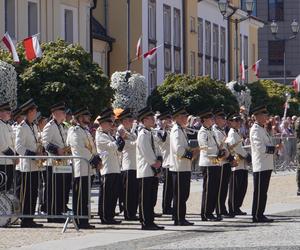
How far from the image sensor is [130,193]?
19406 mm

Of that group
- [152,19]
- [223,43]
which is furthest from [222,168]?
[223,43]

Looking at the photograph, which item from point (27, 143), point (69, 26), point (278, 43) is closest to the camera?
point (27, 143)

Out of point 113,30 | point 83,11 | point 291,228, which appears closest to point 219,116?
point 291,228

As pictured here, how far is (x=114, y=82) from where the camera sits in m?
43.2

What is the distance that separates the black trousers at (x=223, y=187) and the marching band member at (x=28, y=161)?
334cm

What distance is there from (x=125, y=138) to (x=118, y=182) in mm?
783

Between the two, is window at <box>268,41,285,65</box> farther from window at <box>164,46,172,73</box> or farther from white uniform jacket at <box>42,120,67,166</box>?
white uniform jacket at <box>42,120,67,166</box>

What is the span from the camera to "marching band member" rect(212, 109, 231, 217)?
19859mm

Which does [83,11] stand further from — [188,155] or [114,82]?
[188,155]

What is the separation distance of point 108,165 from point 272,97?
39234 mm

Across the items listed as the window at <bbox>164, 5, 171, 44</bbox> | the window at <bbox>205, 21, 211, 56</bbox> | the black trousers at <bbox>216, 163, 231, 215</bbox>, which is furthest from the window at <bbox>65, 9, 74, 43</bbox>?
the black trousers at <bbox>216, 163, 231, 215</bbox>

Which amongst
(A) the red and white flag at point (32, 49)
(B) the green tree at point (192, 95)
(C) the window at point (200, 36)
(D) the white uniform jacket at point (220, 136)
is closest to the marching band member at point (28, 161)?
(D) the white uniform jacket at point (220, 136)

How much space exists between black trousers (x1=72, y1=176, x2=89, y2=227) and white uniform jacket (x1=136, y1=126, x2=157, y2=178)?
0.92m

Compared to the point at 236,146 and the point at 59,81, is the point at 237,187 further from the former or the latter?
the point at 59,81
